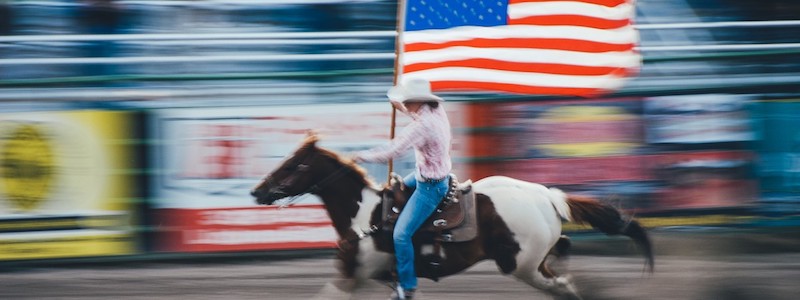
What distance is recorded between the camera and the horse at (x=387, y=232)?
7.94 metres

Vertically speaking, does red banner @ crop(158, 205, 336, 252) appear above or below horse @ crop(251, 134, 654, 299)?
below

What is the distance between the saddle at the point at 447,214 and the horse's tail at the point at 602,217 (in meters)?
0.60

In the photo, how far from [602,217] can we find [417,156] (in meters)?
1.41

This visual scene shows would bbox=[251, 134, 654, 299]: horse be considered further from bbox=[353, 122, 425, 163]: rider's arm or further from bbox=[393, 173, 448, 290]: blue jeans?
bbox=[353, 122, 425, 163]: rider's arm

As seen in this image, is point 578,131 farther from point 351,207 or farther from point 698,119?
point 351,207

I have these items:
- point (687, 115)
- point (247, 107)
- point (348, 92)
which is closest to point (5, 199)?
point (247, 107)

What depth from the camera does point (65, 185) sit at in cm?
1017

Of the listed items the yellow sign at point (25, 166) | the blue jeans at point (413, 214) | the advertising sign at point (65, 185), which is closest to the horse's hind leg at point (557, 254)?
the blue jeans at point (413, 214)

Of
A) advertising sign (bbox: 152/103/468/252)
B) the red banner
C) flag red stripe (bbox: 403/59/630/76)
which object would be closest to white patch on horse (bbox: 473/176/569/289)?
flag red stripe (bbox: 403/59/630/76)

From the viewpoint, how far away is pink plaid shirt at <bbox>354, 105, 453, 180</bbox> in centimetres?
756

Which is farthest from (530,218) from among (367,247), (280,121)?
(280,121)

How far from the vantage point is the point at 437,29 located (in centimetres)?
838

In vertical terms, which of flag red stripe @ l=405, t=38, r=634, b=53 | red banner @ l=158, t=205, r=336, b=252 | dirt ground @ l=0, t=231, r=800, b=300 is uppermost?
flag red stripe @ l=405, t=38, r=634, b=53

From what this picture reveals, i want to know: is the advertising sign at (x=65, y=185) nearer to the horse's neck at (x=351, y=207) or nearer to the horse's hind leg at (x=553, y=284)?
the horse's neck at (x=351, y=207)
